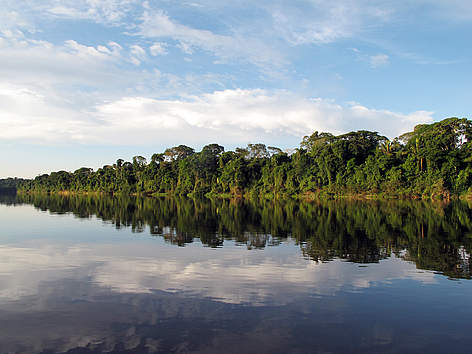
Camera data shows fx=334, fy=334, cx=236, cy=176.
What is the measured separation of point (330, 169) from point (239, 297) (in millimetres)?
65259

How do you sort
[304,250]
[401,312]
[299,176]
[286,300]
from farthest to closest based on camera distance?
1. [299,176]
2. [304,250]
3. [286,300]
4. [401,312]

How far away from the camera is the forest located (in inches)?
2227

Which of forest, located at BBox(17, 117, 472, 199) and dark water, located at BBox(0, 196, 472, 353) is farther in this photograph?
forest, located at BBox(17, 117, 472, 199)

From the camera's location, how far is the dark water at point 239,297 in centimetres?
637

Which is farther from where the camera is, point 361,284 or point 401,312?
point 361,284

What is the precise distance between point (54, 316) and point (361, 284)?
8053 mm

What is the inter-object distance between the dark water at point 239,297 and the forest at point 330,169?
46.0 metres

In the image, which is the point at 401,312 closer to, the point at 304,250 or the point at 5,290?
the point at 304,250

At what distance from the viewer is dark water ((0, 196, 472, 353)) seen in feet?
20.9

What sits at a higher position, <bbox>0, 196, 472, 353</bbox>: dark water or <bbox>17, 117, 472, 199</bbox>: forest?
<bbox>17, 117, 472, 199</bbox>: forest

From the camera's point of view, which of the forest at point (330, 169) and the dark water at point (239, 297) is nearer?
the dark water at point (239, 297)

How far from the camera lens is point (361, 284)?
31.9 feet

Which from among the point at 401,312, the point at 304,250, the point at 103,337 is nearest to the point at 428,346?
the point at 401,312

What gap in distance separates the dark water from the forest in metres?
46.0
